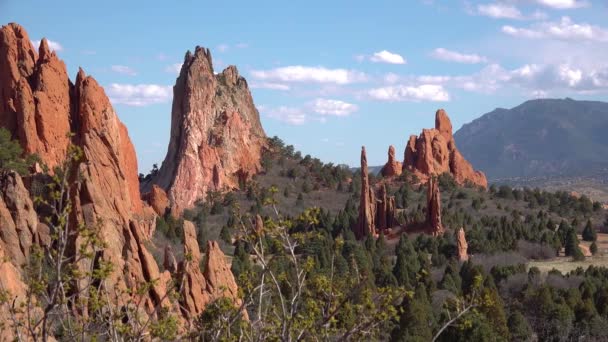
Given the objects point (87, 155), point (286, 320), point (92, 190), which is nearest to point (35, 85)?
point (87, 155)

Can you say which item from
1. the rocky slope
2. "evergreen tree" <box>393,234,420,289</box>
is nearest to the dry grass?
"evergreen tree" <box>393,234,420,289</box>

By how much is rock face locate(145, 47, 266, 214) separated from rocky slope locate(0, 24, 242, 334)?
2346cm

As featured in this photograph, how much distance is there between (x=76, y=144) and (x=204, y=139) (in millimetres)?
47109

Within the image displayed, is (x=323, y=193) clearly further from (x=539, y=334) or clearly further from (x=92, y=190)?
(x=92, y=190)

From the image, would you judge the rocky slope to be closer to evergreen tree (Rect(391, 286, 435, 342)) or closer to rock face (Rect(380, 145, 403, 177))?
evergreen tree (Rect(391, 286, 435, 342))

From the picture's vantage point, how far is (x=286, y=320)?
35.5ft

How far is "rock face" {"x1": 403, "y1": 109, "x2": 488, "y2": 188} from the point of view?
9488 cm

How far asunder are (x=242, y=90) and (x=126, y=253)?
74684 millimetres

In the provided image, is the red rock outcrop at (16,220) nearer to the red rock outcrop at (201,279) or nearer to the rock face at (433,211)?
the red rock outcrop at (201,279)

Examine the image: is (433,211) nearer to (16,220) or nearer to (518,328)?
(518,328)

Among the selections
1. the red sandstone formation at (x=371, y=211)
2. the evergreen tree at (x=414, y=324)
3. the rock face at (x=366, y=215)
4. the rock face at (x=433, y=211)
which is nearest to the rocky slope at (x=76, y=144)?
the evergreen tree at (x=414, y=324)

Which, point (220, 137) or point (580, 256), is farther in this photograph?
point (220, 137)

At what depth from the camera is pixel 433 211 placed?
69.1 m

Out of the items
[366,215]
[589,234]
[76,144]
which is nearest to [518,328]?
[76,144]
